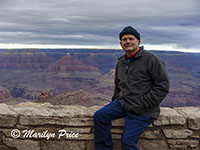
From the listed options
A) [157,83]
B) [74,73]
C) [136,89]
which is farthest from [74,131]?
[74,73]

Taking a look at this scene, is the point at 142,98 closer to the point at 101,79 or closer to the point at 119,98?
the point at 119,98

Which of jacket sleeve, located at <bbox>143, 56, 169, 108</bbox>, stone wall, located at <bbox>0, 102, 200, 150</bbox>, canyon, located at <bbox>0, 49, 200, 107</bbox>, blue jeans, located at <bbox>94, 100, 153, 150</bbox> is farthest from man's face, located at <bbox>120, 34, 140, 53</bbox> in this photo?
canyon, located at <bbox>0, 49, 200, 107</bbox>

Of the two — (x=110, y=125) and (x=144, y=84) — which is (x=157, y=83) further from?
(x=110, y=125)

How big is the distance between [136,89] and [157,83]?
0.26 m

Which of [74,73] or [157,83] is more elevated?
[157,83]

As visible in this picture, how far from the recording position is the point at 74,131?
342 centimetres

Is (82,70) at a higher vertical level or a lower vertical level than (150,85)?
lower

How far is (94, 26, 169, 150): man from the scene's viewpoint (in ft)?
9.46

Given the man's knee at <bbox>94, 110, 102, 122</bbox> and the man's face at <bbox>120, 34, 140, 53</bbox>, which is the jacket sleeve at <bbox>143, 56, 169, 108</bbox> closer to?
the man's face at <bbox>120, 34, 140, 53</bbox>

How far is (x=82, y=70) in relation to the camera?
124 metres

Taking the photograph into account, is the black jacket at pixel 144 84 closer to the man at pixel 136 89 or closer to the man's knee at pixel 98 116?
the man at pixel 136 89

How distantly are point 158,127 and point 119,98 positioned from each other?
700mm

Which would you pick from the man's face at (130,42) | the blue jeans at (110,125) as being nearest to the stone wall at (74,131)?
the blue jeans at (110,125)

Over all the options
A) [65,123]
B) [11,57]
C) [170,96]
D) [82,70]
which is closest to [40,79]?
[82,70]
